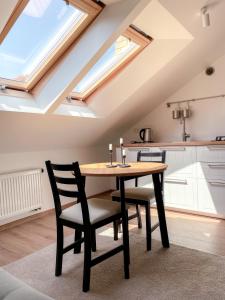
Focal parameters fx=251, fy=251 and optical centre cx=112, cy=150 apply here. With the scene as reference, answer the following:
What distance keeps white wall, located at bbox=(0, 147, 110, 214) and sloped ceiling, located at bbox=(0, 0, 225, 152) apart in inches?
4.0

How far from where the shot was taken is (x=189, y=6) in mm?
2242

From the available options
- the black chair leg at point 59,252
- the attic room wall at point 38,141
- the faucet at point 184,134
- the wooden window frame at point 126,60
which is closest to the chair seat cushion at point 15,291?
the black chair leg at point 59,252

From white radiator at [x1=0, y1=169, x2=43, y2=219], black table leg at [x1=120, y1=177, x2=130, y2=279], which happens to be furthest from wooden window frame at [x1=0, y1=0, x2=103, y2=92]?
black table leg at [x1=120, y1=177, x2=130, y2=279]

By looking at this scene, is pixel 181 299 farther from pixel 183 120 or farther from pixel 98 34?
pixel 183 120

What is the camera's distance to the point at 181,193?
11.0 feet

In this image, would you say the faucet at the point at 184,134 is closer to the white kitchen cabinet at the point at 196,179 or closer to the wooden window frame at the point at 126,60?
the white kitchen cabinet at the point at 196,179

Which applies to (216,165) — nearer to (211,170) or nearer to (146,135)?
(211,170)

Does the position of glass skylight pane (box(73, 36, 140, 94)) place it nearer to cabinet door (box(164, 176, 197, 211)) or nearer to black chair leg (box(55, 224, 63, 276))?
cabinet door (box(164, 176, 197, 211))

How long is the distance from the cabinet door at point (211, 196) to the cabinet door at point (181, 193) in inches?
3.1

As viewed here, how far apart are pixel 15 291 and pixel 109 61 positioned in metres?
2.73

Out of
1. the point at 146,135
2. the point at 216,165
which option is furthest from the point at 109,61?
the point at 216,165

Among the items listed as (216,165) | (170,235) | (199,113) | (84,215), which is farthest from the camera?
(199,113)

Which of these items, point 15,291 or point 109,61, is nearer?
point 15,291

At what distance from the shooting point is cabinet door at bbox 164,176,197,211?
3248 millimetres
